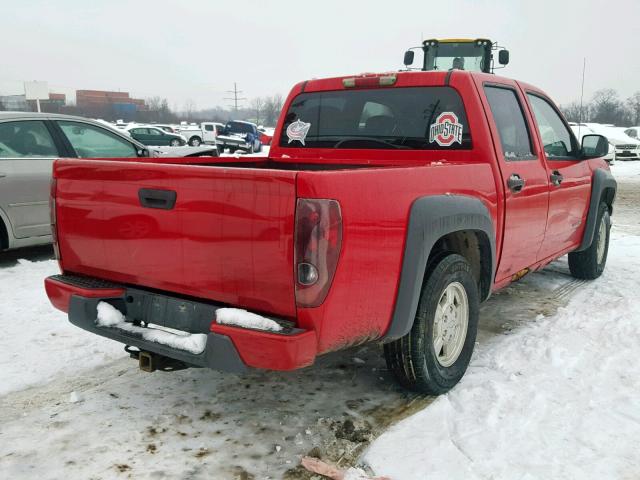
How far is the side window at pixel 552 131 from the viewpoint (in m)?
4.57

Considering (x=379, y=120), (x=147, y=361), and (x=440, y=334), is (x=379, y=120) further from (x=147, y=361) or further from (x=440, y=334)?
(x=147, y=361)

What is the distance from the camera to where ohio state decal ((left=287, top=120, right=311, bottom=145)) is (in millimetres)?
4484

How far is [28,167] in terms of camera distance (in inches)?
240

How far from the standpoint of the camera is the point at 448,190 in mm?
3033

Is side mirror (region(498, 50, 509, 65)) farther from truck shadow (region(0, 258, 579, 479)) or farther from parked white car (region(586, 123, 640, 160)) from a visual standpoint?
parked white car (region(586, 123, 640, 160))

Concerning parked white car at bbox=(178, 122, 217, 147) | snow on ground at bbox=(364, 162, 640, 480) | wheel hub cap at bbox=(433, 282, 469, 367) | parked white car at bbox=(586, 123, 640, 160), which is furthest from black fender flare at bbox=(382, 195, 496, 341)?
parked white car at bbox=(178, 122, 217, 147)

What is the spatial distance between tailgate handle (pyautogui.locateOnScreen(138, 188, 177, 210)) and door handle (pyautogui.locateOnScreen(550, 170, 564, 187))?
2.99 metres

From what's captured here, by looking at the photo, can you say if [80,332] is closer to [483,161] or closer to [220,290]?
[220,290]

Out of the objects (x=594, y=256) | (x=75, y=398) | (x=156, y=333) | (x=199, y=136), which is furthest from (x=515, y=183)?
(x=199, y=136)

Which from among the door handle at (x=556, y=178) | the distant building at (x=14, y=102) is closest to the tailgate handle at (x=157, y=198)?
the door handle at (x=556, y=178)

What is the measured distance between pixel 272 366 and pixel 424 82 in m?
2.38

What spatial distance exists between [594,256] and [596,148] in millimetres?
1326

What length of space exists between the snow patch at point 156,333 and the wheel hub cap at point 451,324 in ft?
4.39

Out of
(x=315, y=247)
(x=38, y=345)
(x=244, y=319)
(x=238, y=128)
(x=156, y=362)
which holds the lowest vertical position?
(x=38, y=345)
